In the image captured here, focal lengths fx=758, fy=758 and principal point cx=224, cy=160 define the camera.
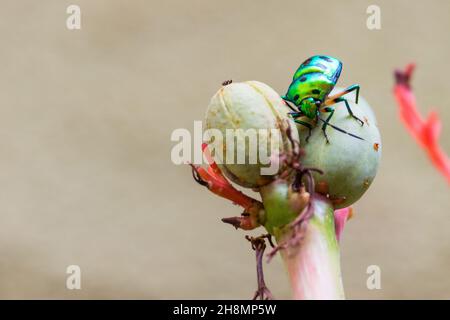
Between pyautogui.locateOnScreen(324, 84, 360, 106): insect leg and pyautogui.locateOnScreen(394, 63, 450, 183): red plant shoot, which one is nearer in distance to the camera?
pyautogui.locateOnScreen(394, 63, 450, 183): red plant shoot

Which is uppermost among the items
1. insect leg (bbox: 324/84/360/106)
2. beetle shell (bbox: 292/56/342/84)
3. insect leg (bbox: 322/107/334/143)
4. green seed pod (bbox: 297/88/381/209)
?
beetle shell (bbox: 292/56/342/84)

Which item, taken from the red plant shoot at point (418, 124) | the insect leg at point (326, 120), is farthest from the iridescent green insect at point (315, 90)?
the red plant shoot at point (418, 124)

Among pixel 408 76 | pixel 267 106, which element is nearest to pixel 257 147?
pixel 267 106

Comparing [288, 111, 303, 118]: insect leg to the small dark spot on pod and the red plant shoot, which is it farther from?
the red plant shoot

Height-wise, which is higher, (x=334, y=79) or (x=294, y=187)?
(x=334, y=79)

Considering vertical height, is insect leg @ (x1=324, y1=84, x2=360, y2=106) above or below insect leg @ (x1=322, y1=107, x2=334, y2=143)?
above

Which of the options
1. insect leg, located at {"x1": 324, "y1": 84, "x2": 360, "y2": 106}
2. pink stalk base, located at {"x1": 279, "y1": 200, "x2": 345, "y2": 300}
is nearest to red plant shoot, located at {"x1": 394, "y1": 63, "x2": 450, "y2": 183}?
pink stalk base, located at {"x1": 279, "y1": 200, "x2": 345, "y2": 300}

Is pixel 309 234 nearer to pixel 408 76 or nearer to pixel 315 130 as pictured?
pixel 315 130
